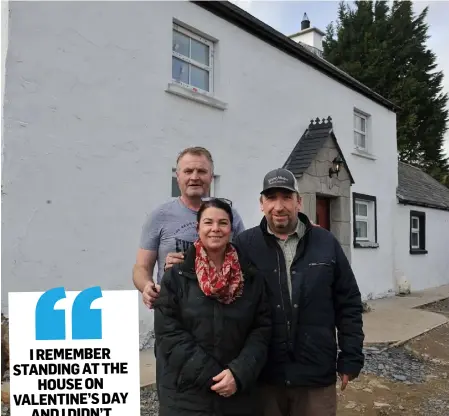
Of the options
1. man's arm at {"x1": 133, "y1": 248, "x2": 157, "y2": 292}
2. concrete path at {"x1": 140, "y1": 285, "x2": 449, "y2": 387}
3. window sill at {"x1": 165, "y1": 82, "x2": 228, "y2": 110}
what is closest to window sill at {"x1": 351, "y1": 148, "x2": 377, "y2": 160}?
concrete path at {"x1": 140, "y1": 285, "x2": 449, "y2": 387}

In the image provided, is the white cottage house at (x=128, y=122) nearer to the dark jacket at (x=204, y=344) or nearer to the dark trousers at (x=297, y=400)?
the dark jacket at (x=204, y=344)

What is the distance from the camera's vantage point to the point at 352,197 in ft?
32.9

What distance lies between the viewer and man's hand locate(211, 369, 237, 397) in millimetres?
1994

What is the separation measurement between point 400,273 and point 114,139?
9.19 meters

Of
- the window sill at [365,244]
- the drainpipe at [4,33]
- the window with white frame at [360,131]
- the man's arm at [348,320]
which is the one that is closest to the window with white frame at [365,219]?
the window sill at [365,244]

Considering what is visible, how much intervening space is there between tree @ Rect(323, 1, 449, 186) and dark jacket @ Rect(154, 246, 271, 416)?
22.2m

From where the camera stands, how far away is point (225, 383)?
1990mm

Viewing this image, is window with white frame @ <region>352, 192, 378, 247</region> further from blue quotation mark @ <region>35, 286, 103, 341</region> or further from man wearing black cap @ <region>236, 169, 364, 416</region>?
man wearing black cap @ <region>236, 169, 364, 416</region>

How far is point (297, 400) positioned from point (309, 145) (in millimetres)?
6473

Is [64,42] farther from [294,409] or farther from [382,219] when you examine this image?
[382,219]

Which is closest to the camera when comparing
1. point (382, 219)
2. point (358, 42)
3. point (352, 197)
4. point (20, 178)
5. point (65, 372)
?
point (65, 372)

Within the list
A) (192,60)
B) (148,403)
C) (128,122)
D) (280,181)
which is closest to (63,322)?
(148,403)

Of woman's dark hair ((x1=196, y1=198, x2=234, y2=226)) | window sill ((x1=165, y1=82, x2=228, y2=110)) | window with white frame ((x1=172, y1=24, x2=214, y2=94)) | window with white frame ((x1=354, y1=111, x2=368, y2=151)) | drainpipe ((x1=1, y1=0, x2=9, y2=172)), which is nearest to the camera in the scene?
woman's dark hair ((x1=196, y1=198, x2=234, y2=226))

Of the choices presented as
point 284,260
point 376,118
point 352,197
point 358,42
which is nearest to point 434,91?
point 358,42
